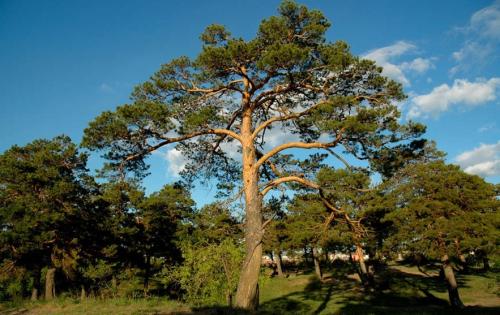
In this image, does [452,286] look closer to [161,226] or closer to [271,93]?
[271,93]

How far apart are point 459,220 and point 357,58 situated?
19.1 meters

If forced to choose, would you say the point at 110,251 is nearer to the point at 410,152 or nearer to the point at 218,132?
the point at 218,132

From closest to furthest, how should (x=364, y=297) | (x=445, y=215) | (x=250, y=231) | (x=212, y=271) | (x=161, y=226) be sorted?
(x=250, y=231) < (x=212, y=271) < (x=445, y=215) < (x=364, y=297) < (x=161, y=226)

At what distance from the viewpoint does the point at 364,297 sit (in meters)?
34.0

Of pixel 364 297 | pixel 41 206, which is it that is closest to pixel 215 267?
pixel 41 206

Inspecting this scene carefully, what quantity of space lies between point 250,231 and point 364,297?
2758 centimetres

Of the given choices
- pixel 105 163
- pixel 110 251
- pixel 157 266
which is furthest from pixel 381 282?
pixel 105 163

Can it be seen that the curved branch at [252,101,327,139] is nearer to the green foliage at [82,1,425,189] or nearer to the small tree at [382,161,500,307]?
the green foliage at [82,1,425,189]

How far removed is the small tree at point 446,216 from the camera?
2539 centimetres

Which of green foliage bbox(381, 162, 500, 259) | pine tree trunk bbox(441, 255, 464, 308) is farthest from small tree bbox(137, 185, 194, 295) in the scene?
pine tree trunk bbox(441, 255, 464, 308)

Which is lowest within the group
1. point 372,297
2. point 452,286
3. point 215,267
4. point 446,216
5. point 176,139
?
point 372,297

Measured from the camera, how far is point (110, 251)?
107 ft

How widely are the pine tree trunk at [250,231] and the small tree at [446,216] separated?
51.8ft

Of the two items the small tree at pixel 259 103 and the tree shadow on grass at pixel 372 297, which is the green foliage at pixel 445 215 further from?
the small tree at pixel 259 103
